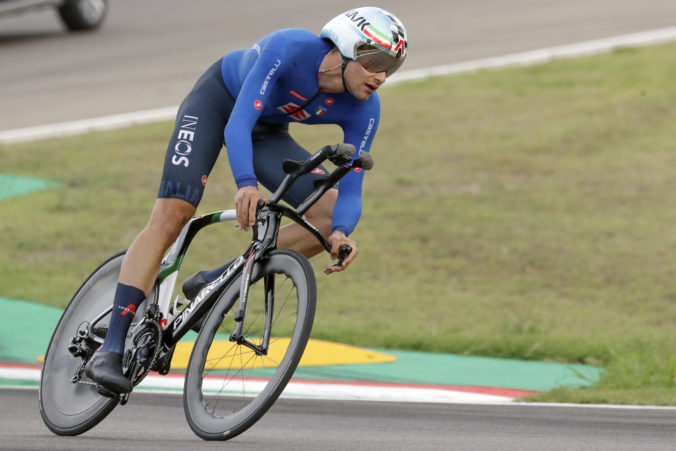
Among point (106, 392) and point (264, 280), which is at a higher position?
point (264, 280)

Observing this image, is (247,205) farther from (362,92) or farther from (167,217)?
(362,92)

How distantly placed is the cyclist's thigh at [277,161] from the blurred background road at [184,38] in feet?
30.0

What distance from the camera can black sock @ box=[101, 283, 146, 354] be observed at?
498 centimetres

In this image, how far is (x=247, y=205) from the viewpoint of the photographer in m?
4.54

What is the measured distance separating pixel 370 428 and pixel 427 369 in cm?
209

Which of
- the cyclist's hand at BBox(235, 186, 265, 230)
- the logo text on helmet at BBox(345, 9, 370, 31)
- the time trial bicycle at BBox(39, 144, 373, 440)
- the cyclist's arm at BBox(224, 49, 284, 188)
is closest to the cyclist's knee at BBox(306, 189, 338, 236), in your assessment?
Answer: the time trial bicycle at BBox(39, 144, 373, 440)

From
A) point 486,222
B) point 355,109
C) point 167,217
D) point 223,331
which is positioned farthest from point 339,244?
point 486,222

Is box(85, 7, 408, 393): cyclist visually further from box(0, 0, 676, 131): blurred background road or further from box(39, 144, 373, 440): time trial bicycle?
box(0, 0, 676, 131): blurred background road

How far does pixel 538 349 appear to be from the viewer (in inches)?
307

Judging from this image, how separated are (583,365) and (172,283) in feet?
11.2

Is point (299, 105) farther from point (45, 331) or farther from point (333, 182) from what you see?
point (45, 331)

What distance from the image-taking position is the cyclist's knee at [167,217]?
502 cm

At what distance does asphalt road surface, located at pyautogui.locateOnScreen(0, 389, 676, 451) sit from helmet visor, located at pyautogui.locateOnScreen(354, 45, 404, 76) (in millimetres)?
1608

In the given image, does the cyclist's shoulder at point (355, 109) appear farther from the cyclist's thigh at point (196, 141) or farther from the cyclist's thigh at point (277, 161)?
the cyclist's thigh at point (196, 141)
